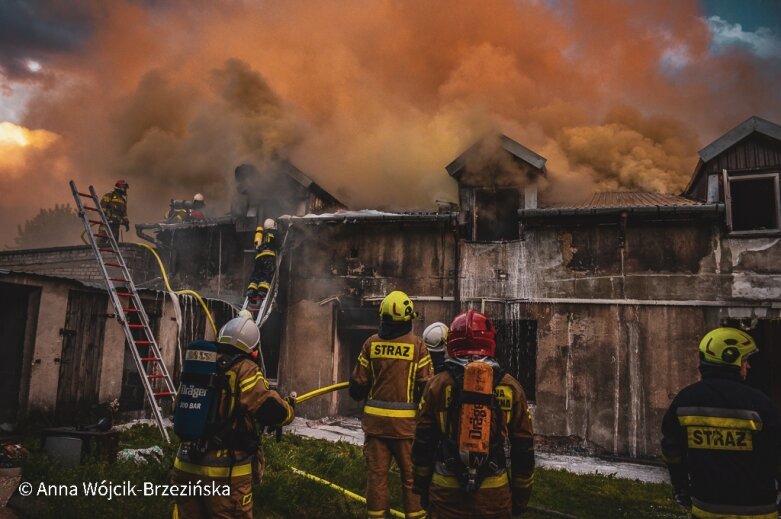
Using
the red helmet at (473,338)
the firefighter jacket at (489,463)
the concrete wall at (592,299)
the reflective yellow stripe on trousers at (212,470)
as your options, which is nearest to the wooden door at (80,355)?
the concrete wall at (592,299)

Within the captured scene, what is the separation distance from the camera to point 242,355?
367 centimetres

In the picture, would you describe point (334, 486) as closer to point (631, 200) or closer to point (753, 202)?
point (631, 200)

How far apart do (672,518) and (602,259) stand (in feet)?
18.4

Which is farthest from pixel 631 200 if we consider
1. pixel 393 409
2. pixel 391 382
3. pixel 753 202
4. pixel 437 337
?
pixel 393 409

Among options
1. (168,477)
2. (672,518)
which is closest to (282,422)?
(168,477)

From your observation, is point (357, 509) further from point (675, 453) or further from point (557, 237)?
point (557, 237)

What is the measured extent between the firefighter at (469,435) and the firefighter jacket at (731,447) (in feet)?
3.55

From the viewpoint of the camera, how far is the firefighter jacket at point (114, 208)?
497 inches

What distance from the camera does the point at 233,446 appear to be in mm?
3523

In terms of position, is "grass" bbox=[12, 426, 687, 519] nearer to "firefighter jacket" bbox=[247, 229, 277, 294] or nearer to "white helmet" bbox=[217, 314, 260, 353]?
"white helmet" bbox=[217, 314, 260, 353]

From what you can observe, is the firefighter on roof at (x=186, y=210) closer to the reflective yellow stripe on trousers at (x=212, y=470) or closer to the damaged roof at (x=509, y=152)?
the damaged roof at (x=509, y=152)

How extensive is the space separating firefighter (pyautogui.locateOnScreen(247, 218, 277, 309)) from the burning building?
1.54 feet

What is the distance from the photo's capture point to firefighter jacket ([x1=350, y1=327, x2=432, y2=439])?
4.84 meters

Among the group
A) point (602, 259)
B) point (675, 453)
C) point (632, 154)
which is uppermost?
point (632, 154)
